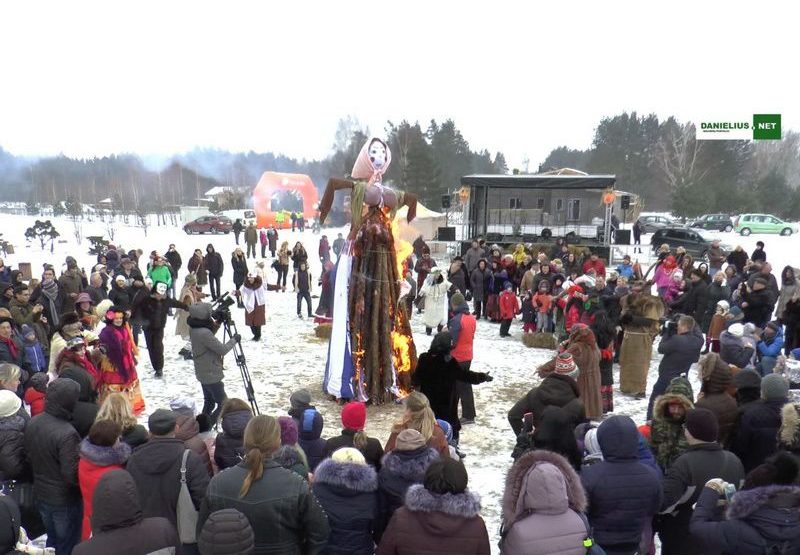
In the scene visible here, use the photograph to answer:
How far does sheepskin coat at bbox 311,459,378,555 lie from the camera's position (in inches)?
131

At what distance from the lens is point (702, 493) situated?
3369mm

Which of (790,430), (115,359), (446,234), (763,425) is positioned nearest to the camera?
(790,430)

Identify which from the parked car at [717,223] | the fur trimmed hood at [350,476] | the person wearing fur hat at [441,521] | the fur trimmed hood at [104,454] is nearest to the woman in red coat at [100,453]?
the fur trimmed hood at [104,454]

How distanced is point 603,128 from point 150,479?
63.4 metres

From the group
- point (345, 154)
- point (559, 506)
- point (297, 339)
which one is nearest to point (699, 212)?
point (345, 154)

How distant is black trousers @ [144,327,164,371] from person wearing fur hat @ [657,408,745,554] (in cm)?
792

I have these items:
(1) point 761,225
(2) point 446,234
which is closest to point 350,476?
(2) point 446,234

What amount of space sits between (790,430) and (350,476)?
9.44ft

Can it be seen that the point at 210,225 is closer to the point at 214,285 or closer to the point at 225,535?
the point at 214,285

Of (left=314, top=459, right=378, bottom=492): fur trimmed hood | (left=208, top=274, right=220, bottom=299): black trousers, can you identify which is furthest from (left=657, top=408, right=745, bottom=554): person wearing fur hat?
(left=208, top=274, right=220, bottom=299): black trousers

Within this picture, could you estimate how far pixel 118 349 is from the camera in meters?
7.32

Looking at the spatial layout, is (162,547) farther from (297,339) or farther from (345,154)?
(345,154)

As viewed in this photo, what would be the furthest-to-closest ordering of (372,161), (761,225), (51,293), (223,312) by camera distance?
(761,225) < (51,293) < (372,161) < (223,312)

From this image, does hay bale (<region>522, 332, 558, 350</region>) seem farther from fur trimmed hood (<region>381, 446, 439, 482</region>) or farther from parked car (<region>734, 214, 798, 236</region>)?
parked car (<region>734, 214, 798, 236</region>)
